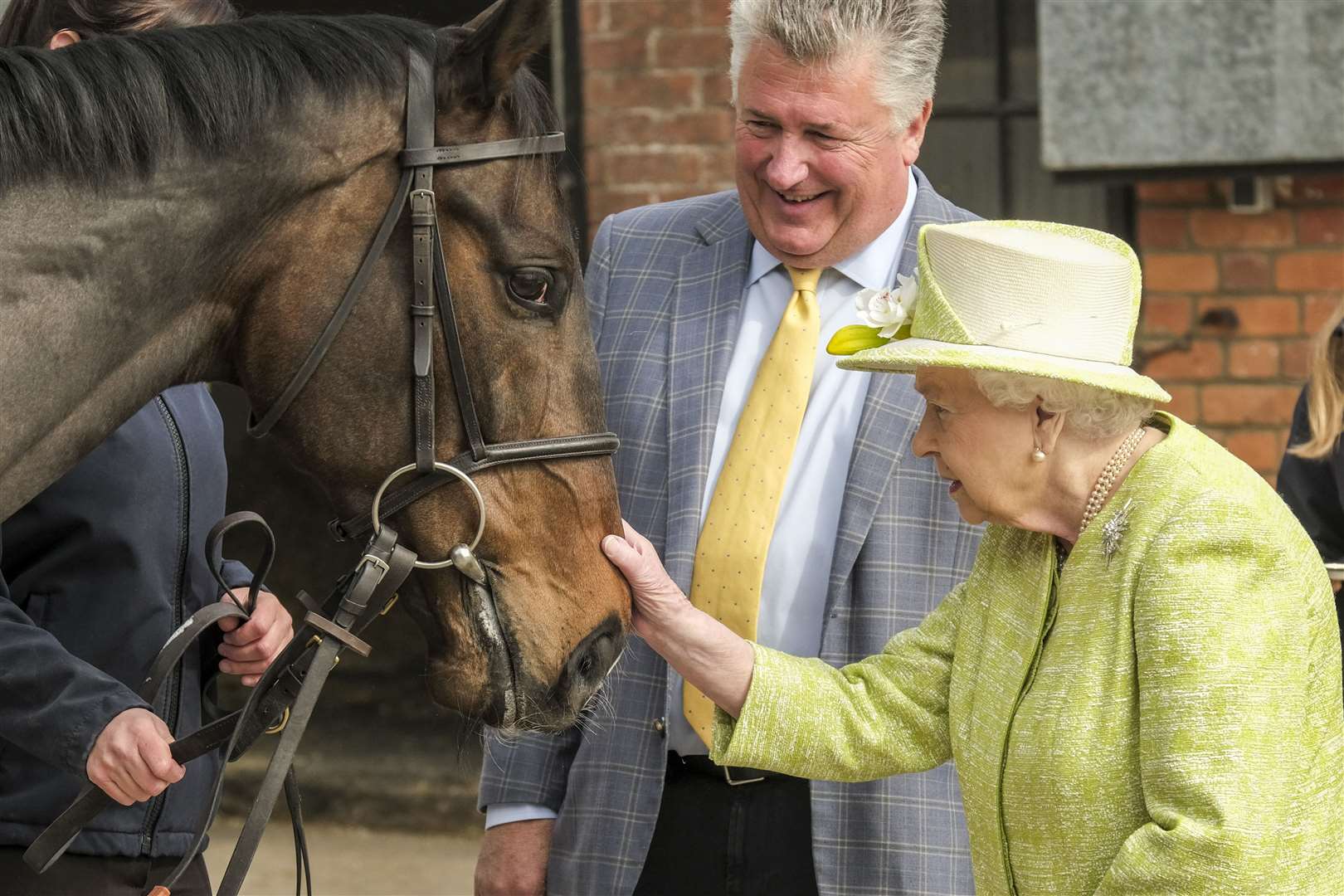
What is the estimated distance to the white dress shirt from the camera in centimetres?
252

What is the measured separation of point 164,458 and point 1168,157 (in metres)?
3.10

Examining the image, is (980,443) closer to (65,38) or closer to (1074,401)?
(1074,401)

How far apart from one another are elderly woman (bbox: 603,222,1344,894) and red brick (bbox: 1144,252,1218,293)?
2.90 metres

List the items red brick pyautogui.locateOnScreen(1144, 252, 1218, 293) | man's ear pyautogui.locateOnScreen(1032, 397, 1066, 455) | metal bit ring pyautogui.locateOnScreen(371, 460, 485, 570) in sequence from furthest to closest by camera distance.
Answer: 1. red brick pyautogui.locateOnScreen(1144, 252, 1218, 293)
2. metal bit ring pyautogui.locateOnScreen(371, 460, 485, 570)
3. man's ear pyautogui.locateOnScreen(1032, 397, 1066, 455)

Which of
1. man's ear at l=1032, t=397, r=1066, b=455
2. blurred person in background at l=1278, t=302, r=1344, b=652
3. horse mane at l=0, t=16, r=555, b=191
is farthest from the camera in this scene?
blurred person in background at l=1278, t=302, r=1344, b=652

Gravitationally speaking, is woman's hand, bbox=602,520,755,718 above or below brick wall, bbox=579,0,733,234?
below

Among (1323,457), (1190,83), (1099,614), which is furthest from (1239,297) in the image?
(1099,614)

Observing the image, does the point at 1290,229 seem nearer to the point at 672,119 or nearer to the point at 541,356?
the point at 672,119

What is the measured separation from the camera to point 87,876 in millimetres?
2395

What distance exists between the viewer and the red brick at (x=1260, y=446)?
15.6 feet

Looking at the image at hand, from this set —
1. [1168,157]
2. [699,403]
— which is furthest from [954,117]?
[699,403]

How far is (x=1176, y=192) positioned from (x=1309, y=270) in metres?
0.45

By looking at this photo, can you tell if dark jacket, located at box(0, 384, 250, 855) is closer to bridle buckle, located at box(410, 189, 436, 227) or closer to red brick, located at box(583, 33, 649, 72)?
bridle buckle, located at box(410, 189, 436, 227)

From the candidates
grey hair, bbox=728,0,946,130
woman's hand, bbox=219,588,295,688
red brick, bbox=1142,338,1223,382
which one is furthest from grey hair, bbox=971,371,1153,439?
red brick, bbox=1142,338,1223,382
